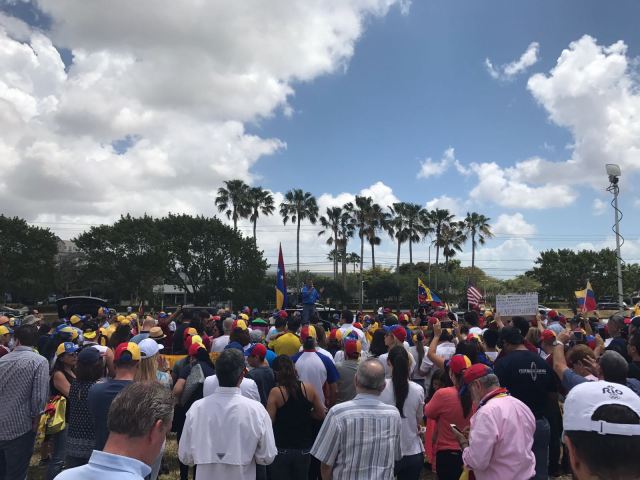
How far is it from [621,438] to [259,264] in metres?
49.5

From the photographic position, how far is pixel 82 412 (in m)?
4.43

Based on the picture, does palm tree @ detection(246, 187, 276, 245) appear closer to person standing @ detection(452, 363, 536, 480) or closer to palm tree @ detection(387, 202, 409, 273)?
palm tree @ detection(387, 202, 409, 273)

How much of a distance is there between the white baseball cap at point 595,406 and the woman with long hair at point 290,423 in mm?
3133

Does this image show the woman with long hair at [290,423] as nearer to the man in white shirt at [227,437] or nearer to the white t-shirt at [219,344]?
the man in white shirt at [227,437]

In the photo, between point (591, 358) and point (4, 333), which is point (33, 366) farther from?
point (591, 358)

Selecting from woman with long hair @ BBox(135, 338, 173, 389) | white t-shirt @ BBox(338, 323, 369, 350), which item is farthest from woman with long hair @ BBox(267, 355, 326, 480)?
white t-shirt @ BBox(338, 323, 369, 350)

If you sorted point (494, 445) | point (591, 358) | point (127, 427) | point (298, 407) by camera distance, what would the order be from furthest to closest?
point (591, 358) < point (298, 407) < point (494, 445) < point (127, 427)

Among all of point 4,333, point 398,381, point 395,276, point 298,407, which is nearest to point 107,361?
point 298,407

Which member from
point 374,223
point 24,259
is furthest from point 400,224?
point 24,259

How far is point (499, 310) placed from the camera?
10.9 m

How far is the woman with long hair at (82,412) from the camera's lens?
4289mm

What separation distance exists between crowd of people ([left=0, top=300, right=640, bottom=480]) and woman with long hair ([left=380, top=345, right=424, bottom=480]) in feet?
0.04

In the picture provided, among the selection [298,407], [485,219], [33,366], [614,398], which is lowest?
[298,407]

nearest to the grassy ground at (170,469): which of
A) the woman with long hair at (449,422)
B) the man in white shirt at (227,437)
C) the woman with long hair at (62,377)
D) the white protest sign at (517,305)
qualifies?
the woman with long hair at (62,377)
